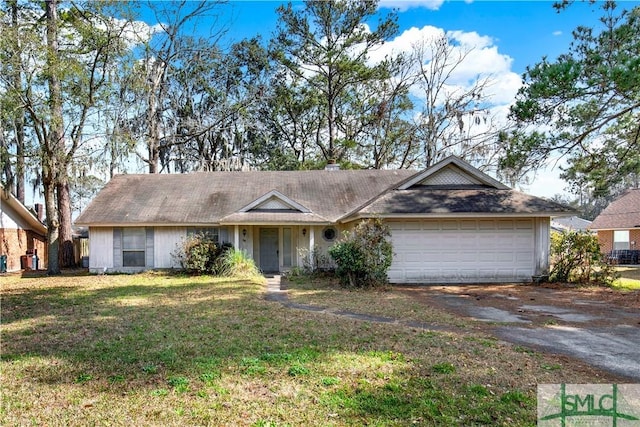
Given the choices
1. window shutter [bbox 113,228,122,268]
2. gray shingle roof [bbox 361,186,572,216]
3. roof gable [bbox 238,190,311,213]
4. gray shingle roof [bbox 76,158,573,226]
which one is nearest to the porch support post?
gray shingle roof [bbox 76,158,573,226]

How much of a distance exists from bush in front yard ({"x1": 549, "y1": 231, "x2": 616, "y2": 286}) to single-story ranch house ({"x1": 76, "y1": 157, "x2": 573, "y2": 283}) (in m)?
0.39

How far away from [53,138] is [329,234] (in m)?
11.4

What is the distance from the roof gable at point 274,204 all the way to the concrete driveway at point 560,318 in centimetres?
601

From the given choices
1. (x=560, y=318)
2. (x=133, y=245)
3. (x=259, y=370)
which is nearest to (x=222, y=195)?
(x=133, y=245)

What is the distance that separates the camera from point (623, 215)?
25609 mm

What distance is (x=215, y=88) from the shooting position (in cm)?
3045

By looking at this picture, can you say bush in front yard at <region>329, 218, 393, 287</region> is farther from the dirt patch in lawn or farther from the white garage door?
the white garage door

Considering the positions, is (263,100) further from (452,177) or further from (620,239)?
(620,239)

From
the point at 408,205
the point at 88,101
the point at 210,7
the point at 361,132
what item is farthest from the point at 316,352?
the point at 361,132

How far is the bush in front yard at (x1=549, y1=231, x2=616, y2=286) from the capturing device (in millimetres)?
13266

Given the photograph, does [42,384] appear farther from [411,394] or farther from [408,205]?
[408,205]

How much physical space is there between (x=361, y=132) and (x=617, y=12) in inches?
734

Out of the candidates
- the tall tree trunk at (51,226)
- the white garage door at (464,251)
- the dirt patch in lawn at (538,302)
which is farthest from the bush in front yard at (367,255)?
the tall tree trunk at (51,226)

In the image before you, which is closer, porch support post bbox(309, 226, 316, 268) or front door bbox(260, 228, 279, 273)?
porch support post bbox(309, 226, 316, 268)
